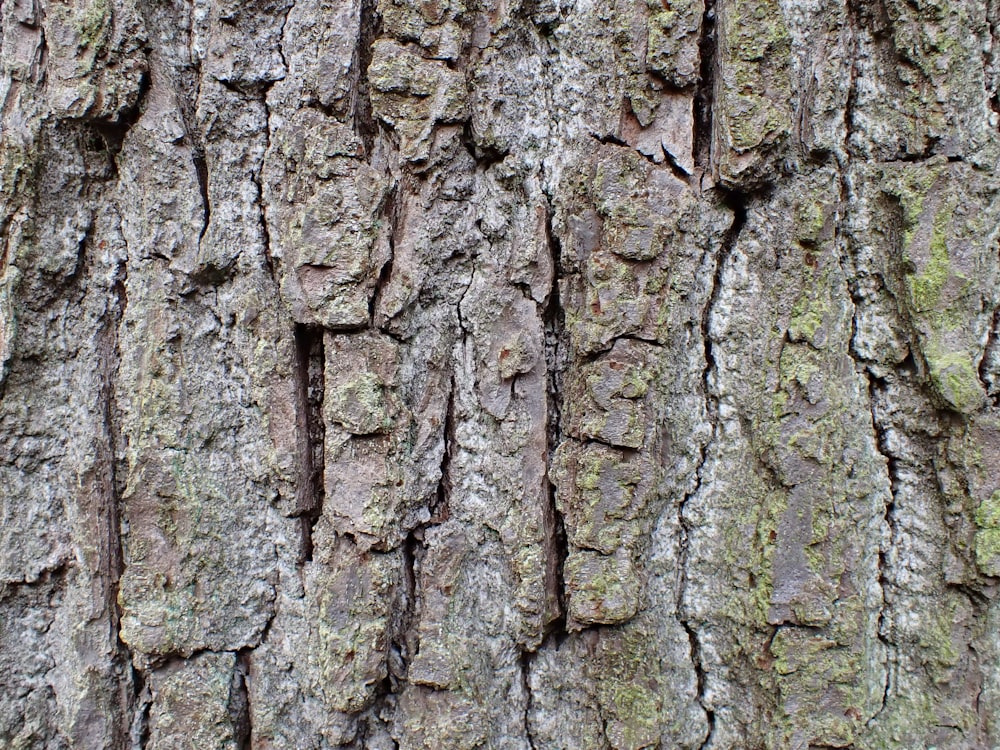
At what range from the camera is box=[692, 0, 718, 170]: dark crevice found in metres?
0.91

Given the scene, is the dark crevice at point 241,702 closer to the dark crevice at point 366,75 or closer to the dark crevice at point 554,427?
the dark crevice at point 554,427

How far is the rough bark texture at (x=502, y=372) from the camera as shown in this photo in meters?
0.91

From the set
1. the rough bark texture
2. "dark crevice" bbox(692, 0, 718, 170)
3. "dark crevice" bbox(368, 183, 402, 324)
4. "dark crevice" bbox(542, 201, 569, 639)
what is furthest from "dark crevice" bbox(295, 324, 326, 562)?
"dark crevice" bbox(692, 0, 718, 170)

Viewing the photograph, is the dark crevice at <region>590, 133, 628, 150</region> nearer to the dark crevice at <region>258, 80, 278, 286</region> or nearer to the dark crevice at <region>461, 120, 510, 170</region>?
the dark crevice at <region>461, 120, 510, 170</region>

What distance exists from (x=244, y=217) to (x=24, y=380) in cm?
41

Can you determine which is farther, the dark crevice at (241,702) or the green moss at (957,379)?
the dark crevice at (241,702)

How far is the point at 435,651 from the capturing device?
3.17ft

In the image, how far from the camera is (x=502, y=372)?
3.11ft

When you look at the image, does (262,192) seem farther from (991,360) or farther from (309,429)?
(991,360)

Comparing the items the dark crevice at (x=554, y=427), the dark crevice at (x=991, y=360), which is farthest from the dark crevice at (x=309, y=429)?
the dark crevice at (x=991, y=360)

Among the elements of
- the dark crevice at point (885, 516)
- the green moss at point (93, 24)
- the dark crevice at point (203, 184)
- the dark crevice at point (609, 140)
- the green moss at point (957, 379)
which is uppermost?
the green moss at point (93, 24)

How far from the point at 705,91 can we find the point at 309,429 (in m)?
0.76

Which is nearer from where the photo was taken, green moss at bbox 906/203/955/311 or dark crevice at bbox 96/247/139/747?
green moss at bbox 906/203/955/311

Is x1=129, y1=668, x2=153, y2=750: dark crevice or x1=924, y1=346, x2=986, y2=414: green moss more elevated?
x1=924, y1=346, x2=986, y2=414: green moss
